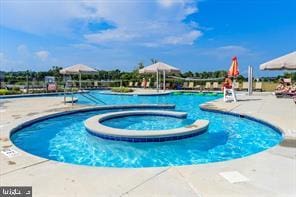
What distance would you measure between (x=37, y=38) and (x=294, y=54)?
794 inches

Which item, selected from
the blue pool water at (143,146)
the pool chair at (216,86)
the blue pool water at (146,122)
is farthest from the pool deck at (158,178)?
the pool chair at (216,86)

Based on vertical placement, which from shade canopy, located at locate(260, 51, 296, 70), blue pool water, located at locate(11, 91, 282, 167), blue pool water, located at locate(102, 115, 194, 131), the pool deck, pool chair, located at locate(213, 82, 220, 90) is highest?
shade canopy, located at locate(260, 51, 296, 70)

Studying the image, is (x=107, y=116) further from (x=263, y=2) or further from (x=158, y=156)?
(x=263, y=2)

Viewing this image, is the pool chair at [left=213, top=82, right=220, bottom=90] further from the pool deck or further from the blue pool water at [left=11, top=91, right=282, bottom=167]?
the pool deck

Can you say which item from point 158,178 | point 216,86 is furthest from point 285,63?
point 216,86

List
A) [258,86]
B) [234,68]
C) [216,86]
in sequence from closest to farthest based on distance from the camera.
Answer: [234,68] → [258,86] → [216,86]

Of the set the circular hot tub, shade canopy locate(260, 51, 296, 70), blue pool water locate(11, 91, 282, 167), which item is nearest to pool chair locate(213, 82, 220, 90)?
shade canopy locate(260, 51, 296, 70)

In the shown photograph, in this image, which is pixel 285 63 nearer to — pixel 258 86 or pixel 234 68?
pixel 234 68

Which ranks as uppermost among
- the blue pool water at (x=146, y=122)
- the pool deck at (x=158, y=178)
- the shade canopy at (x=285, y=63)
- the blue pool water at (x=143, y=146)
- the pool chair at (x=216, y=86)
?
the shade canopy at (x=285, y=63)

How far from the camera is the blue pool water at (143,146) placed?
19.0ft

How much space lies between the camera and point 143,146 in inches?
259

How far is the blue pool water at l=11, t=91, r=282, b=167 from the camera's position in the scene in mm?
5777

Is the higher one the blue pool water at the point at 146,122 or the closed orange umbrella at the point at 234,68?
the closed orange umbrella at the point at 234,68

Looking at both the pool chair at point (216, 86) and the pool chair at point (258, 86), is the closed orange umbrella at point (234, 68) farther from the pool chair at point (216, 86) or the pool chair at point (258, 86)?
the pool chair at point (216, 86)
